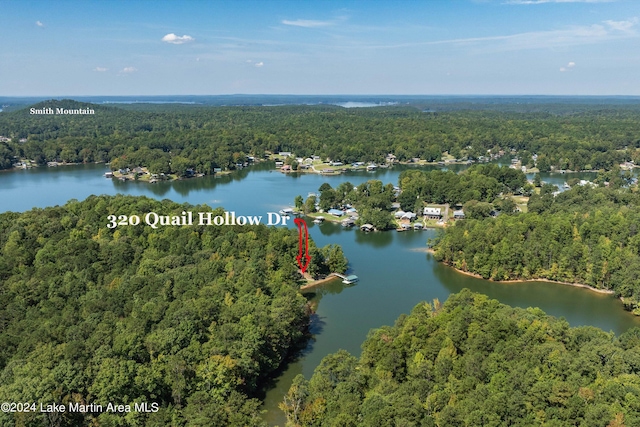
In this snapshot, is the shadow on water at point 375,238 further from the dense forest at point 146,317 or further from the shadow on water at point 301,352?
the shadow on water at point 301,352

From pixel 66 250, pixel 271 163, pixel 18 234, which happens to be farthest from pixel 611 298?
pixel 271 163

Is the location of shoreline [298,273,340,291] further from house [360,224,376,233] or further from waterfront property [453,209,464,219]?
waterfront property [453,209,464,219]

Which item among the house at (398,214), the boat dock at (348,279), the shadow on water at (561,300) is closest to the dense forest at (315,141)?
the house at (398,214)

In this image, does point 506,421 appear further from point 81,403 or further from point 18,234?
point 18,234

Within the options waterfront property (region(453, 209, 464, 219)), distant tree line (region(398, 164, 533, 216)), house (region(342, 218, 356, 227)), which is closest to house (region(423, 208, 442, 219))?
distant tree line (region(398, 164, 533, 216))

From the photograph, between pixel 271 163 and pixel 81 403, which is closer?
pixel 81 403

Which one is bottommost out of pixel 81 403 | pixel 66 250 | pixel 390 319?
pixel 390 319

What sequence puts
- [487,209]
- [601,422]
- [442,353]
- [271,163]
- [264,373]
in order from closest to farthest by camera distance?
[601,422]
[442,353]
[264,373]
[487,209]
[271,163]

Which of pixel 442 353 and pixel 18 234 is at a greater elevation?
pixel 18 234
